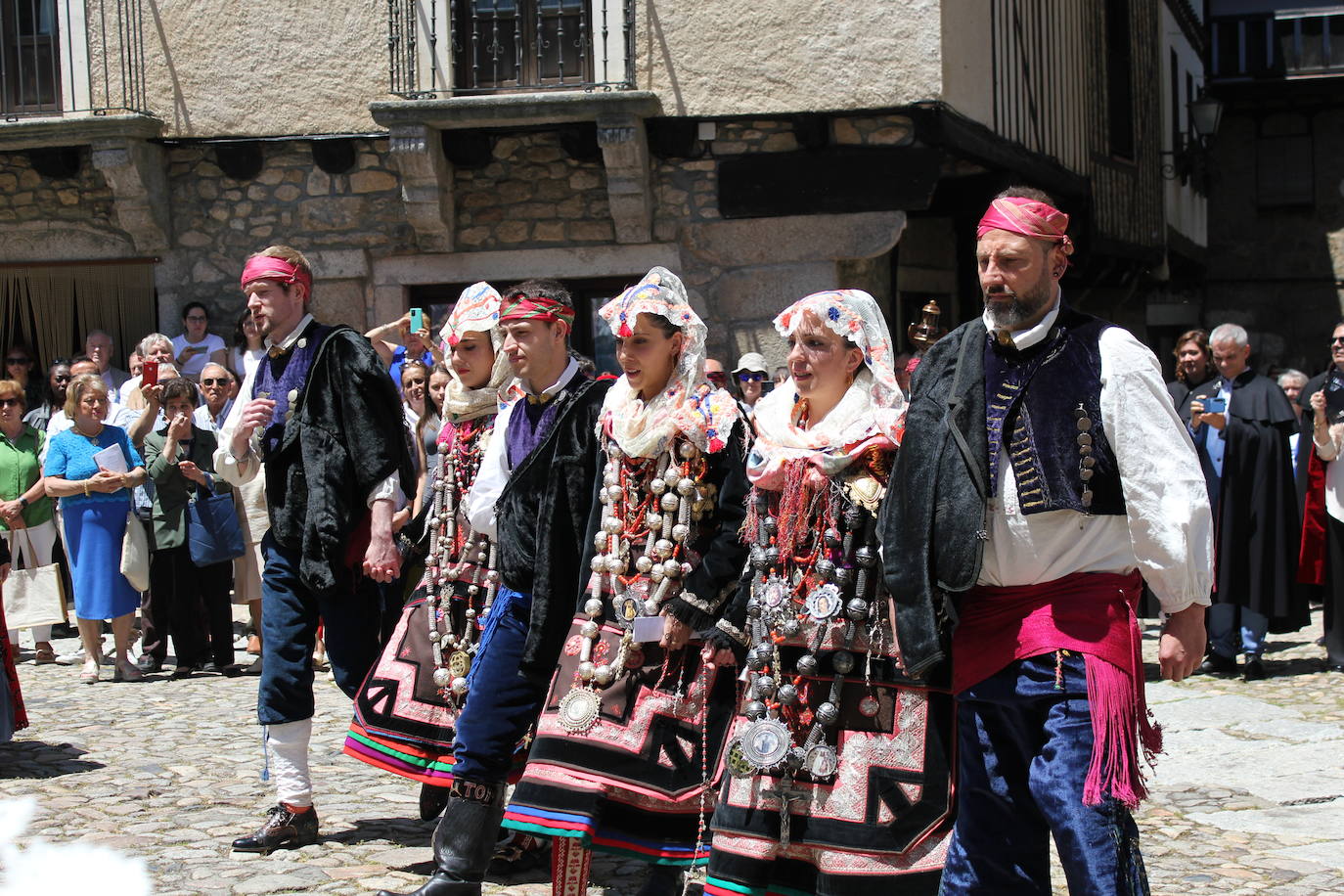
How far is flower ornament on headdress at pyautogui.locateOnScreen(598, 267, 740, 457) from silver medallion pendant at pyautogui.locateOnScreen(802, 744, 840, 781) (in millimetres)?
933

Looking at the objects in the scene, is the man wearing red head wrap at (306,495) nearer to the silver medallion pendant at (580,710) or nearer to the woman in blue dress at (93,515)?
the silver medallion pendant at (580,710)

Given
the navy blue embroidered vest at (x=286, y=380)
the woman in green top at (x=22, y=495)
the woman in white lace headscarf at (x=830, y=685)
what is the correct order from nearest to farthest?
the woman in white lace headscarf at (x=830, y=685)
the navy blue embroidered vest at (x=286, y=380)
the woman in green top at (x=22, y=495)

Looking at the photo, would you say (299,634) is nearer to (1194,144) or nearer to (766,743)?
(766,743)

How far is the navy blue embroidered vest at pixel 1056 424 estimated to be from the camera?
3283 mm

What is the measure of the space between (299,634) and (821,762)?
2.19 meters

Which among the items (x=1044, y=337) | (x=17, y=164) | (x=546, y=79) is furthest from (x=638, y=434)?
(x=17, y=164)

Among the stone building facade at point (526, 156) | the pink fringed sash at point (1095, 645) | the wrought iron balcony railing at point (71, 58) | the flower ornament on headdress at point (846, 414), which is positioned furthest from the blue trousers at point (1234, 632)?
the wrought iron balcony railing at point (71, 58)

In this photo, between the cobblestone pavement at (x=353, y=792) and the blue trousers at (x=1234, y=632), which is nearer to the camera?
the cobblestone pavement at (x=353, y=792)

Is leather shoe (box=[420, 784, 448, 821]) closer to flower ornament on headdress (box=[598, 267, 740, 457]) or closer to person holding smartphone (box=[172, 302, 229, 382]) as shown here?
flower ornament on headdress (box=[598, 267, 740, 457])

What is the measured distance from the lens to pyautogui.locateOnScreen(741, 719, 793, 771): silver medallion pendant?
3.76 meters

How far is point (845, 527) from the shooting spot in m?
3.88

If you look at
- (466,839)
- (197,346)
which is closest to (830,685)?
(466,839)

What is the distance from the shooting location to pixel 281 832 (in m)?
5.25

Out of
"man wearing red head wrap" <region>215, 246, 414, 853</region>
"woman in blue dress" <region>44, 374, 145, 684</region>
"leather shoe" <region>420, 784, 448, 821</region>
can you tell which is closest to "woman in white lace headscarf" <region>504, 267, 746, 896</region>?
"man wearing red head wrap" <region>215, 246, 414, 853</region>
